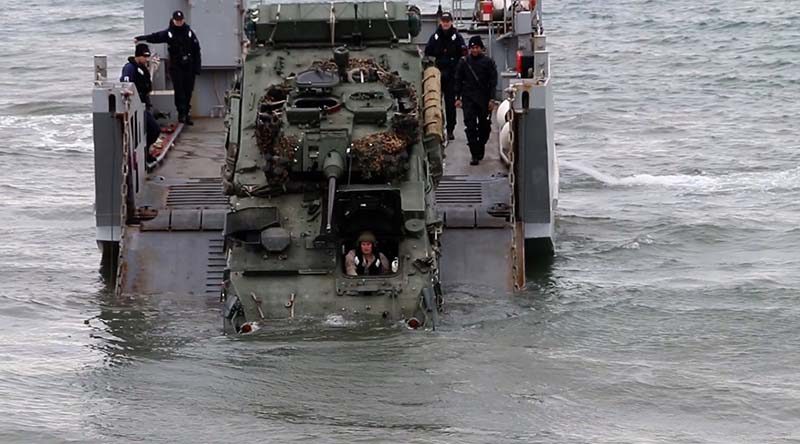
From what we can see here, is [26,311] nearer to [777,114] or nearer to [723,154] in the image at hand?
[723,154]

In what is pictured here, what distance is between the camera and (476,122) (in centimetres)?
1903

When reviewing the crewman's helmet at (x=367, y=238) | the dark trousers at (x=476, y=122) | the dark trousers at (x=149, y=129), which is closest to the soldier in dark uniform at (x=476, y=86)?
the dark trousers at (x=476, y=122)

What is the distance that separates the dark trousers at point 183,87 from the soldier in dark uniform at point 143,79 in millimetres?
494

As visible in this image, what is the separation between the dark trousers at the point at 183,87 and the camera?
20422 mm

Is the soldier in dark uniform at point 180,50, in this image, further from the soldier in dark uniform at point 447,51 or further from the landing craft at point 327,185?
the soldier in dark uniform at point 447,51

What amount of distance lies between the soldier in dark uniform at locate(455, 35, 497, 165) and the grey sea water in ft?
5.74

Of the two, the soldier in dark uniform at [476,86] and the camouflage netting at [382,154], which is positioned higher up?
the soldier in dark uniform at [476,86]

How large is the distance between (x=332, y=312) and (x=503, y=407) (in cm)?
233

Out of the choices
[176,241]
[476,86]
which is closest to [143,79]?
[176,241]

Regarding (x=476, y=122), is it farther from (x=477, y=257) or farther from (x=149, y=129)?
(x=149, y=129)

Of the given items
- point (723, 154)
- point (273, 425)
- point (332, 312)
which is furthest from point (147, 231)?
point (723, 154)

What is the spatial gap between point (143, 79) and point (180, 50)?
2.70ft

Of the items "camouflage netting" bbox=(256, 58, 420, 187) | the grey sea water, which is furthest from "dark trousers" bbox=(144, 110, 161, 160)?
"camouflage netting" bbox=(256, 58, 420, 187)

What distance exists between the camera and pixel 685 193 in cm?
2400
